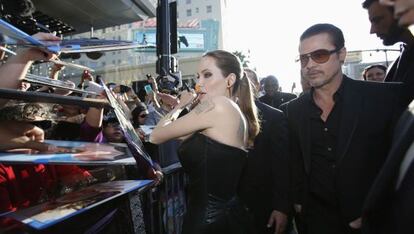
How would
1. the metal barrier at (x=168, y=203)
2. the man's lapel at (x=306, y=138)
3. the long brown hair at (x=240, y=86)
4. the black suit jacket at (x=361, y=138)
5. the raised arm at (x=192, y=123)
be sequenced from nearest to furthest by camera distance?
the raised arm at (x=192, y=123), the black suit jacket at (x=361, y=138), the long brown hair at (x=240, y=86), the man's lapel at (x=306, y=138), the metal barrier at (x=168, y=203)

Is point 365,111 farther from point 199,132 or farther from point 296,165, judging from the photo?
point 199,132

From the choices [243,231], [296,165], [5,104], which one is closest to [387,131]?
[296,165]

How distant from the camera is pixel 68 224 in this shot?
65.5 inches

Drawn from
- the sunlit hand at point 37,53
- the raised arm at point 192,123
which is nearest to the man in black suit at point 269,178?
the raised arm at point 192,123

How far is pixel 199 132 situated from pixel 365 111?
126cm

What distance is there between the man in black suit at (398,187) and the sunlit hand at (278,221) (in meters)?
1.64

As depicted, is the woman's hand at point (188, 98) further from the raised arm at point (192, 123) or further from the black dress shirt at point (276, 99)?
the black dress shirt at point (276, 99)

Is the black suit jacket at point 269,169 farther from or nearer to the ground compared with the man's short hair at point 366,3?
nearer to the ground

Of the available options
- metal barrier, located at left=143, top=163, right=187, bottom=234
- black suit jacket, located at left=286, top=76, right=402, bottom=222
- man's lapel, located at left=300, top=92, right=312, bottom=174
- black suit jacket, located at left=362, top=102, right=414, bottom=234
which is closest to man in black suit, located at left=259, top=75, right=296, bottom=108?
metal barrier, located at left=143, top=163, right=187, bottom=234

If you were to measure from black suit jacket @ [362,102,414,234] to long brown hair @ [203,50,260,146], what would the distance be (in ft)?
4.80

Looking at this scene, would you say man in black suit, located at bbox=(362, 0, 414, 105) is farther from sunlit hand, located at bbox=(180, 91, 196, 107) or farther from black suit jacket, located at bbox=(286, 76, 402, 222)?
sunlit hand, located at bbox=(180, 91, 196, 107)

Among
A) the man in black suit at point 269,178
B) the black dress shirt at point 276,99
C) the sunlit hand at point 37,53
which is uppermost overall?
the sunlit hand at point 37,53

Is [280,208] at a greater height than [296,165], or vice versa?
[296,165]

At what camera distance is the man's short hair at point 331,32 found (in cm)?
285
